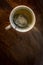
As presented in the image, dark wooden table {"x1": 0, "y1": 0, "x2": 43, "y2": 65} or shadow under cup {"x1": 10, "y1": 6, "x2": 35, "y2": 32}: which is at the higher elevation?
shadow under cup {"x1": 10, "y1": 6, "x2": 35, "y2": 32}

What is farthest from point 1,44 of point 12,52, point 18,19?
point 18,19

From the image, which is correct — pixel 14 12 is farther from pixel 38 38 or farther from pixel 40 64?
pixel 40 64

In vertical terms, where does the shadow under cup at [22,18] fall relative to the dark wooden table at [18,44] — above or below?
above

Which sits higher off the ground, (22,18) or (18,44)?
(22,18)
